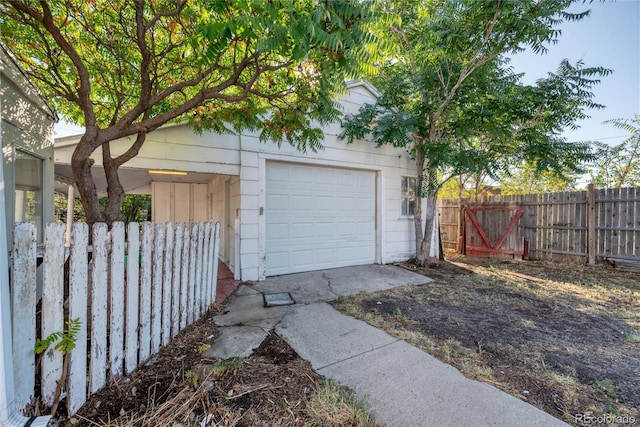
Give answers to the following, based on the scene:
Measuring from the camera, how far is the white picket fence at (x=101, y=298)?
159 cm

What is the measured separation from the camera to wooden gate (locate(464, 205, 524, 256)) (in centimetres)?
793

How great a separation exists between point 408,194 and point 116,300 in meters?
6.41

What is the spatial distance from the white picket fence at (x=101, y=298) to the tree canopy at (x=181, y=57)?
801 mm

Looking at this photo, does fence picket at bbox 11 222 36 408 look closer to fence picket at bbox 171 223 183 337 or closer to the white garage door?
fence picket at bbox 171 223 183 337

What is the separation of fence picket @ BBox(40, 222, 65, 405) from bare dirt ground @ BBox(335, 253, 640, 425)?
278cm

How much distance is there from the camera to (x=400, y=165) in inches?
273

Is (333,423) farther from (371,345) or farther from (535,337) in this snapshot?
(535,337)

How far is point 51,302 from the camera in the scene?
1.71 meters

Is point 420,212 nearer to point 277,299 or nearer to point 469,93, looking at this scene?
point 469,93

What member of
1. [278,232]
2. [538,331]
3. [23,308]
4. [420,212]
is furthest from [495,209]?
[23,308]

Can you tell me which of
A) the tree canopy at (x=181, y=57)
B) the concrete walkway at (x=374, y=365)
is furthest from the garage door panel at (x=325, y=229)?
the tree canopy at (x=181, y=57)

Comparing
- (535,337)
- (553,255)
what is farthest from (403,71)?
(553,255)

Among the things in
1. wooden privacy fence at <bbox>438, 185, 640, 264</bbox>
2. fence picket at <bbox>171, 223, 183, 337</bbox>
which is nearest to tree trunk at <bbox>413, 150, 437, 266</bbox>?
wooden privacy fence at <bbox>438, 185, 640, 264</bbox>

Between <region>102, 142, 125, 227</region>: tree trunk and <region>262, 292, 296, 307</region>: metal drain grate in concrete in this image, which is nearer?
<region>102, 142, 125, 227</region>: tree trunk
